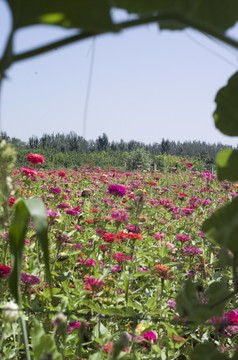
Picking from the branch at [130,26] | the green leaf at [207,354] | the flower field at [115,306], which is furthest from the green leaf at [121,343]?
the branch at [130,26]

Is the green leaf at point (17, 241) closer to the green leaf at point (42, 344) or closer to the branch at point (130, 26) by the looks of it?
the green leaf at point (42, 344)

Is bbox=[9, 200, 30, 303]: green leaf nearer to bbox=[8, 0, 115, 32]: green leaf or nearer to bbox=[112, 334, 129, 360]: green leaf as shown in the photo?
bbox=[112, 334, 129, 360]: green leaf

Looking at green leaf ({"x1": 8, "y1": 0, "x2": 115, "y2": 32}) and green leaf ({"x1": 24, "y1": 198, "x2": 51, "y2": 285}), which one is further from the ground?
green leaf ({"x1": 8, "y1": 0, "x2": 115, "y2": 32})

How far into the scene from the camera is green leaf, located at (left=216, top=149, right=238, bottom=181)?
10.9 inches

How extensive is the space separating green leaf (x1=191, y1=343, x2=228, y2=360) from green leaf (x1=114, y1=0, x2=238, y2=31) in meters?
0.25

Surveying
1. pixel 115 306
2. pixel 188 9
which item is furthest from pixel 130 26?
pixel 115 306

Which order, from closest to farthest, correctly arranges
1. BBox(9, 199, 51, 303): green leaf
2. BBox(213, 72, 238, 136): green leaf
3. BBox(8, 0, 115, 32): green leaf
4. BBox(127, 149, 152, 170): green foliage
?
BBox(8, 0, 115, 32): green leaf → BBox(213, 72, 238, 136): green leaf → BBox(9, 199, 51, 303): green leaf → BBox(127, 149, 152, 170): green foliage

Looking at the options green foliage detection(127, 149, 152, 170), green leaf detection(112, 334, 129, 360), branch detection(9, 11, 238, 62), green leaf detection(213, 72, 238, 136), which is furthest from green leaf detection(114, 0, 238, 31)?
green foliage detection(127, 149, 152, 170)

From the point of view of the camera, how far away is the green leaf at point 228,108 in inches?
10.4

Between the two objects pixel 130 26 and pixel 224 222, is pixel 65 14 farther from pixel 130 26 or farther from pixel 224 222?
pixel 224 222

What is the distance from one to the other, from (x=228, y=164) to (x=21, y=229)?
238mm

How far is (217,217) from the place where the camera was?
26 cm

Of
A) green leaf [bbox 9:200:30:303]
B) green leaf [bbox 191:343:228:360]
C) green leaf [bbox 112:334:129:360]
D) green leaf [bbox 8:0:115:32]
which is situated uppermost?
green leaf [bbox 8:0:115:32]

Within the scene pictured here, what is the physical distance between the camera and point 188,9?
153 mm
